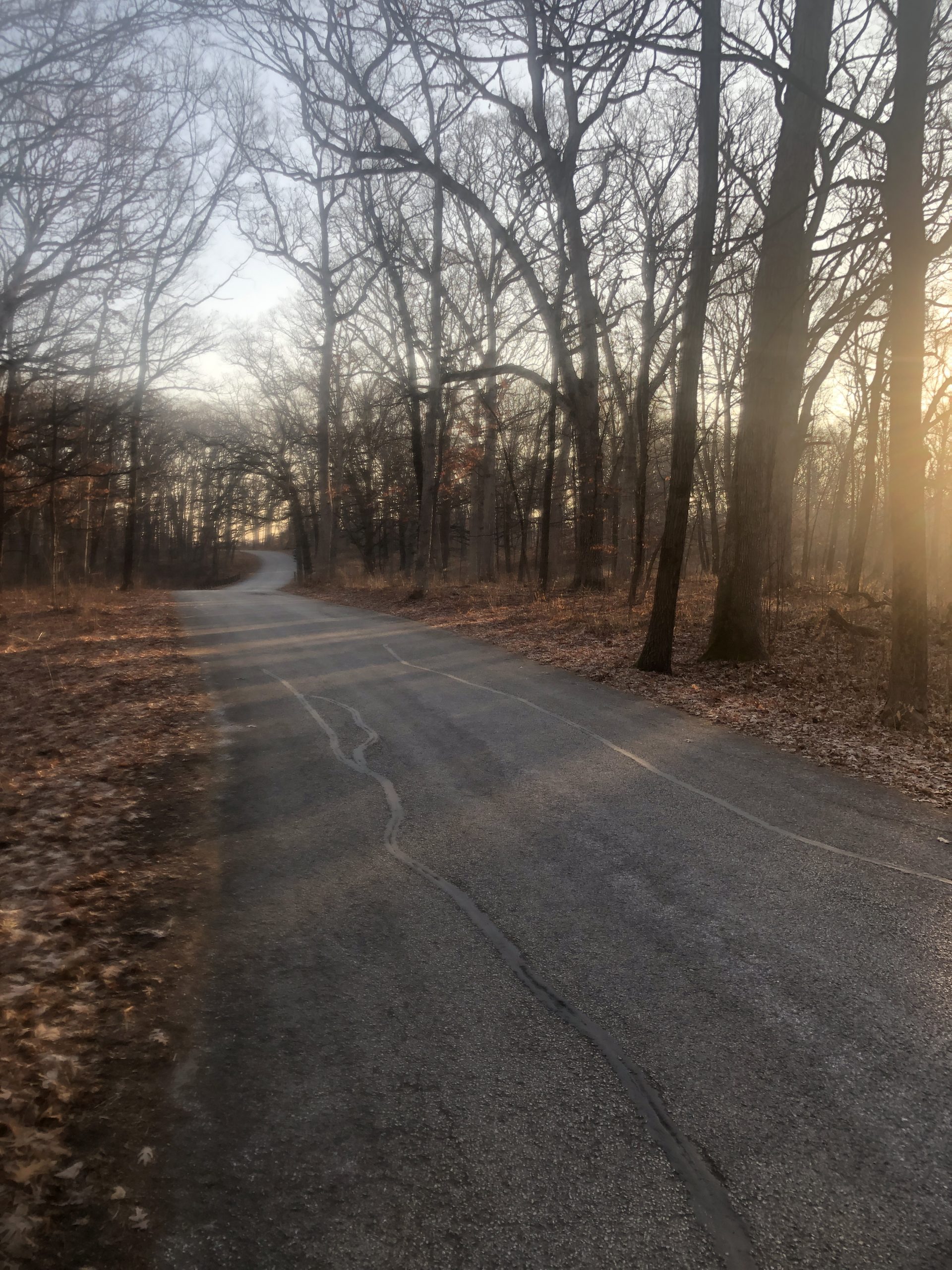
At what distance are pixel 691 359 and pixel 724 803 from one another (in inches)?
314

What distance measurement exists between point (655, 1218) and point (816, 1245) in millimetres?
476

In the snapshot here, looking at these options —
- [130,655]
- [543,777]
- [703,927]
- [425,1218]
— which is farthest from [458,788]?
[130,655]

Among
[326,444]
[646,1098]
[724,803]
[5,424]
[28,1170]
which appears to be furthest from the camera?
[326,444]

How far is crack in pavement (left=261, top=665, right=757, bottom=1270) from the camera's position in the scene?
2404 mm

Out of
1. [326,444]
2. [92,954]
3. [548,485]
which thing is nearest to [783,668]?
[92,954]

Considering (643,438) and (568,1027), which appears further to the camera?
(643,438)

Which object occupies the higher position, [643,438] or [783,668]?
[643,438]

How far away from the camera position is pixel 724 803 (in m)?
6.38

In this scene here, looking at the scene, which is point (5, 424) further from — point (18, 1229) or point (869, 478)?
point (869, 478)

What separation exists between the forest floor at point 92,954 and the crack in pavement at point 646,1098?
151 cm

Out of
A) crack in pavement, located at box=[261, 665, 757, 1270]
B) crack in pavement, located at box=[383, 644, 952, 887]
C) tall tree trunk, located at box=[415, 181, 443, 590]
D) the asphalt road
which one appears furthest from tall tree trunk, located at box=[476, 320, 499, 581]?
crack in pavement, located at box=[261, 665, 757, 1270]

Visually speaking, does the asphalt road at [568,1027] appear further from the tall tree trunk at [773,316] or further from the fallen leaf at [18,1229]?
the tall tree trunk at [773,316]

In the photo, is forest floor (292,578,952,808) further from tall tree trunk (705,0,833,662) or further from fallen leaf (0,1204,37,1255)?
fallen leaf (0,1204,37,1255)

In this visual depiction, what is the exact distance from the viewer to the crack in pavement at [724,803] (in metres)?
5.18
